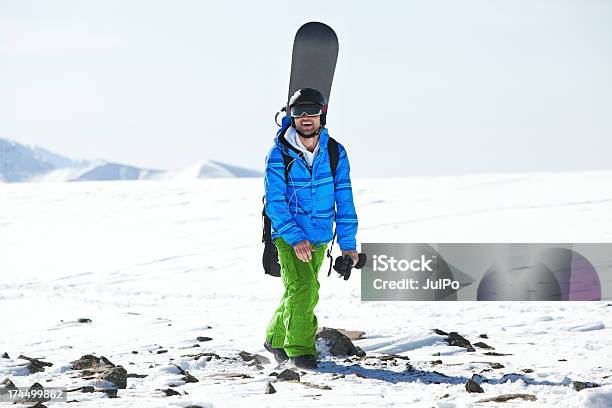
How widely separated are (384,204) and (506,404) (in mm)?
16110

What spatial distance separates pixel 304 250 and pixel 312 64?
2.26 m

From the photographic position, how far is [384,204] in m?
19.8

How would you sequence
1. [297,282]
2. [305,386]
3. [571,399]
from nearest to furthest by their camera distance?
[571,399], [305,386], [297,282]

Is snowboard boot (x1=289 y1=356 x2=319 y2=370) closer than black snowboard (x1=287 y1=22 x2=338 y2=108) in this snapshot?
Yes

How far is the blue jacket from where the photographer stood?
4.84 meters

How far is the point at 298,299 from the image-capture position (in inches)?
193

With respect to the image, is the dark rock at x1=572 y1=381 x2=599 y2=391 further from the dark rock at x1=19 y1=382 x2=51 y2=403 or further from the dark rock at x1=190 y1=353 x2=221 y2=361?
the dark rock at x1=19 y1=382 x2=51 y2=403

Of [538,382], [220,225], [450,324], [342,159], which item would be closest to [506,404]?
[538,382]

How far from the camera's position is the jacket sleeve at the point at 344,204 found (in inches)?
196

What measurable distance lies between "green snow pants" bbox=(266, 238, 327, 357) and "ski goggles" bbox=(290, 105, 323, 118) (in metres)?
0.82

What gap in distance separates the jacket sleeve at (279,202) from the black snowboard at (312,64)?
1654 millimetres

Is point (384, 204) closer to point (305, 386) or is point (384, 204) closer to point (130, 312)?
point (130, 312)
